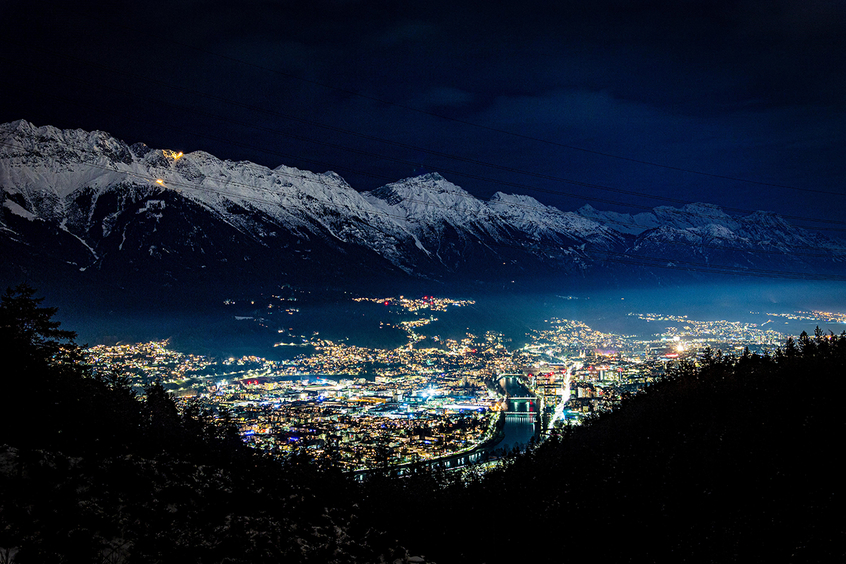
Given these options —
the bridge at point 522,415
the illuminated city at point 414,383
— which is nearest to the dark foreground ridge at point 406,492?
the illuminated city at point 414,383

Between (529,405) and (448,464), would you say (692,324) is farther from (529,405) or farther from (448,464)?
(448,464)

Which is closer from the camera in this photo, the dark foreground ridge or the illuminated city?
the dark foreground ridge

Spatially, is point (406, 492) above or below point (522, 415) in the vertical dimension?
above

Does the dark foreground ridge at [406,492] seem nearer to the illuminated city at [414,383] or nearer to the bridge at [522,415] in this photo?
the illuminated city at [414,383]

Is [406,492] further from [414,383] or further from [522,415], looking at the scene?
[414,383]

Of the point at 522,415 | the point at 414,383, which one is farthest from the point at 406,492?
the point at 414,383

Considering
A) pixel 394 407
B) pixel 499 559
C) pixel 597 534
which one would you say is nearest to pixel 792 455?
pixel 597 534

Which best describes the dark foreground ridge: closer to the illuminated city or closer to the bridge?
the illuminated city

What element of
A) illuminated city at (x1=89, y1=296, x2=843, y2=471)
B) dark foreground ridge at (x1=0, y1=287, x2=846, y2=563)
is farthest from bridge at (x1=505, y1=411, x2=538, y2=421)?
dark foreground ridge at (x1=0, y1=287, x2=846, y2=563)
